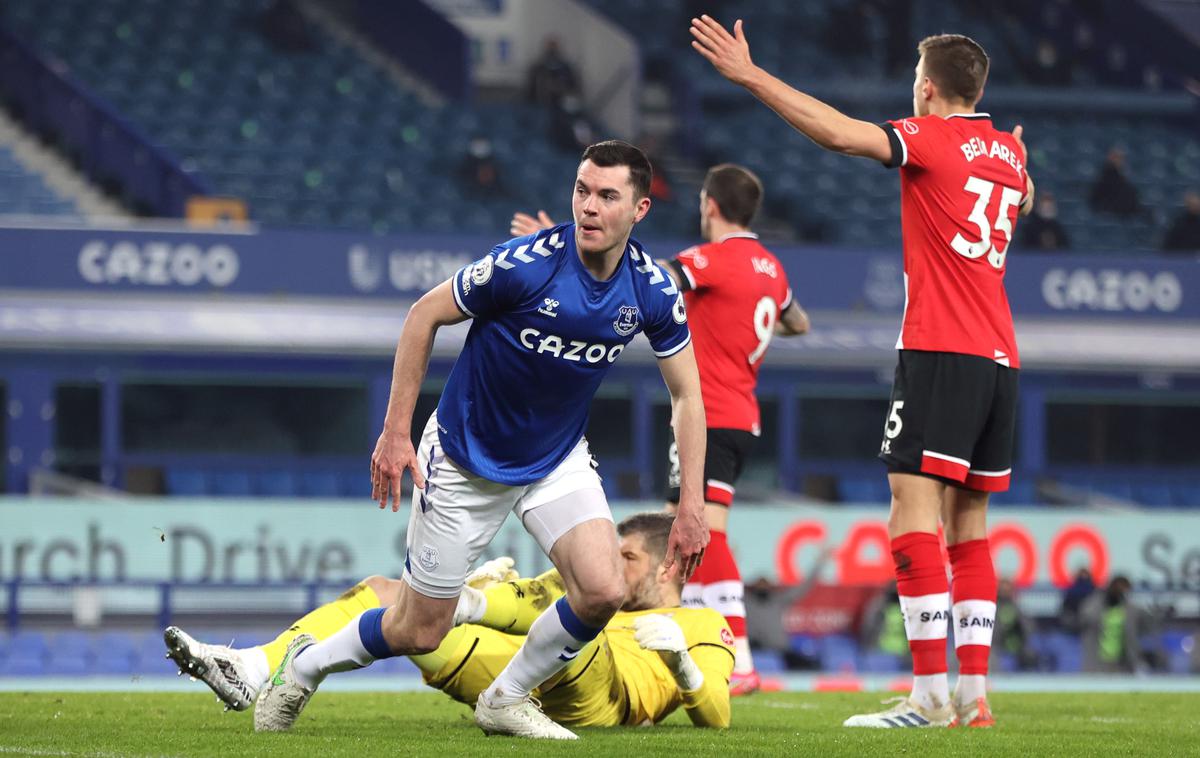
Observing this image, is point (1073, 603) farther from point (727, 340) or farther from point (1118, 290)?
point (727, 340)

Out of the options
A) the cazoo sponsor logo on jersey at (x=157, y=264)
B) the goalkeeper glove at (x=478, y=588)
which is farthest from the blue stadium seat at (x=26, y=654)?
the goalkeeper glove at (x=478, y=588)

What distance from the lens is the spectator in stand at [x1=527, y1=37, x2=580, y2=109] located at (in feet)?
78.3

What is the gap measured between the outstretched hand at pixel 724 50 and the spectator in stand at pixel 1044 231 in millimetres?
14636

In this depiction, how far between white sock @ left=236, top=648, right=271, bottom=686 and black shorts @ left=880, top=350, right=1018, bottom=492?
7.54ft

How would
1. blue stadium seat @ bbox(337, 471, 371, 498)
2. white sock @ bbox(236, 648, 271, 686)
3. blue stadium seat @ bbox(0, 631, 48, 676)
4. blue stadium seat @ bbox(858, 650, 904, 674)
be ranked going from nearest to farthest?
1. white sock @ bbox(236, 648, 271, 686)
2. blue stadium seat @ bbox(0, 631, 48, 676)
3. blue stadium seat @ bbox(858, 650, 904, 674)
4. blue stadium seat @ bbox(337, 471, 371, 498)

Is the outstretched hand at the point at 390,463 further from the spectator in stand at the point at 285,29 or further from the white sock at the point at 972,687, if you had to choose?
the spectator in stand at the point at 285,29

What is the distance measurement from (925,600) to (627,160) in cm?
207

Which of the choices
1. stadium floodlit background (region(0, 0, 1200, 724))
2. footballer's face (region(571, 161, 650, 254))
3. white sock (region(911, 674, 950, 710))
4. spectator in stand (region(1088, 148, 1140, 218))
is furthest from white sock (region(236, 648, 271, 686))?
spectator in stand (region(1088, 148, 1140, 218))

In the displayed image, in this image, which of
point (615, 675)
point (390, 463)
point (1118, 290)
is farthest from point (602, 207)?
point (1118, 290)

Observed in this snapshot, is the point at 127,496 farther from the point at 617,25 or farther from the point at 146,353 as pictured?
the point at 617,25

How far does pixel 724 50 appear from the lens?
19.5 ft

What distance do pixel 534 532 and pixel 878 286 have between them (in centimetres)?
1256

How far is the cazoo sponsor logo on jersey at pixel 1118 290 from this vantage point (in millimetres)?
18641

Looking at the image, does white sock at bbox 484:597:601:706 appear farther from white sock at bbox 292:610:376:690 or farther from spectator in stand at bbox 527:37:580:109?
spectator in stand at bbox 527:37:580:109
